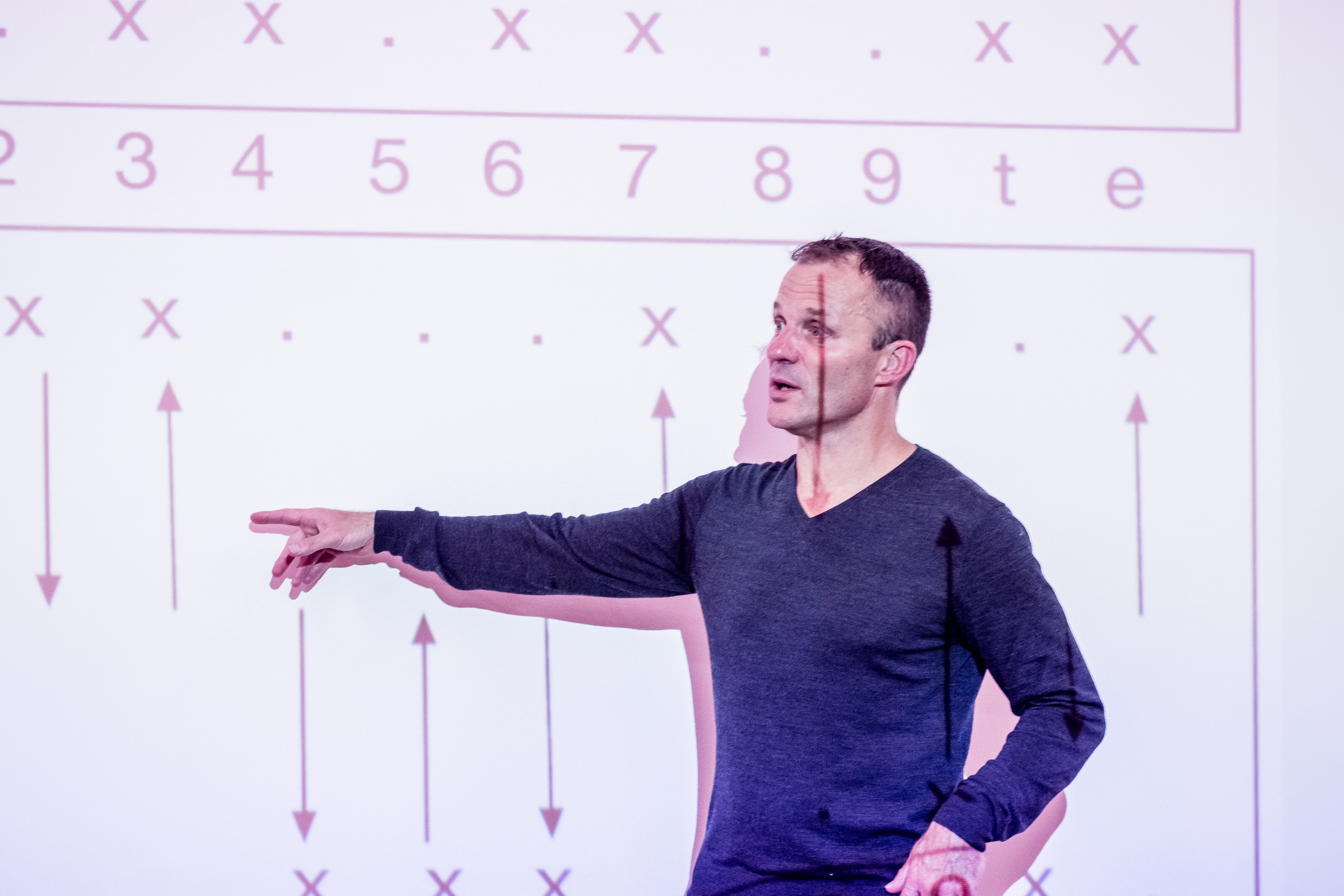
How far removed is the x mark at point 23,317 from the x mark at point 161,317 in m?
0.15

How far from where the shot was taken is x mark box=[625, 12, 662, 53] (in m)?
1.56

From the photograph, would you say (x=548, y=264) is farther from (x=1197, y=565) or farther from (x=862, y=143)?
(x=1197, y=565)

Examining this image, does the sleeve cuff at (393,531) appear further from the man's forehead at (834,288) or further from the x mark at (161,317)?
the man's forehead at (834,288)

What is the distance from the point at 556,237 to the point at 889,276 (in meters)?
0.53

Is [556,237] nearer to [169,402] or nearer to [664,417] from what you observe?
[664,417]

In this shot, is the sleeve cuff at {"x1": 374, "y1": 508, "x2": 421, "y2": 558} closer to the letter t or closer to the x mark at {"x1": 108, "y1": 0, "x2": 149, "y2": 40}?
the x mark at {"x1": 108, "y1": 0, "x2": 149, "y2": 40}

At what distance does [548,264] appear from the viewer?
1539 millimetres

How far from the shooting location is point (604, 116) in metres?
1.55

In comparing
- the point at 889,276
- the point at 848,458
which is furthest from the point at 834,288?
the point at 848,458

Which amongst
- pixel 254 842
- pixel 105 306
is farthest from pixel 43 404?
pixel 254 842

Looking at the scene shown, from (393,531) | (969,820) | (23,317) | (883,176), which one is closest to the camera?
(969,820)

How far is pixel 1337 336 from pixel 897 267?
87 centimetres

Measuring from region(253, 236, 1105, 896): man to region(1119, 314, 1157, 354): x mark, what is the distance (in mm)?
478

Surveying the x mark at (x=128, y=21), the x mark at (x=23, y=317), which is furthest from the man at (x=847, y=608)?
the x mark at (x=128, y=21)
